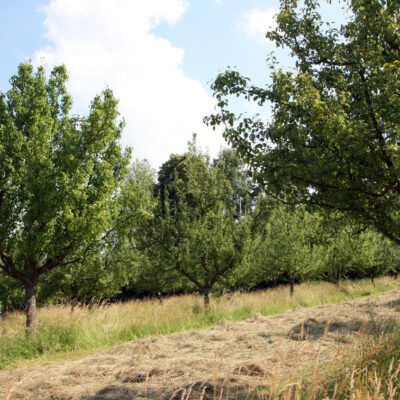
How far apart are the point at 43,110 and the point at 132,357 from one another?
23.0 ft

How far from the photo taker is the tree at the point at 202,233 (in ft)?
45.8

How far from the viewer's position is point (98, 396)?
448 cm

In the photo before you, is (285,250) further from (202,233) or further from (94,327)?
(94,327)

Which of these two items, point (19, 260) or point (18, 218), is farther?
point (19, 260)

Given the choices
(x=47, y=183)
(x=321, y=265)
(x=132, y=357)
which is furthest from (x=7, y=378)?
(x=321, y=265)

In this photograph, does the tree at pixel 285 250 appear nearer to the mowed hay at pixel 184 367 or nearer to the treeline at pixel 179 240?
the treeline at pixel 179 240

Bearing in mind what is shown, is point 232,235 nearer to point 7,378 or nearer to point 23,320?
point 23,320

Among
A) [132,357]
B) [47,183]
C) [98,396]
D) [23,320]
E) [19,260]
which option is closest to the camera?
[98,396]

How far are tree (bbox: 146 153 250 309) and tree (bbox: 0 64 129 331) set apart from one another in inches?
188

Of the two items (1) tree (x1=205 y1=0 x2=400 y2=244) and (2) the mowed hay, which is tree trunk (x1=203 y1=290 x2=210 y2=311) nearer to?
(2) the mowed hay

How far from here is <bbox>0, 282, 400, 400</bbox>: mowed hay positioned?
14.1 feet

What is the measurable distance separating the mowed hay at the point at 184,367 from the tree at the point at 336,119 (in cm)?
204

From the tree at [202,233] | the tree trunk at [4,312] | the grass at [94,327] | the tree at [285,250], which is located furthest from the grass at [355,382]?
the tree at [285,250]

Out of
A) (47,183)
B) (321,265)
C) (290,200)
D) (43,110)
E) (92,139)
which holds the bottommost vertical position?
(321,265)
